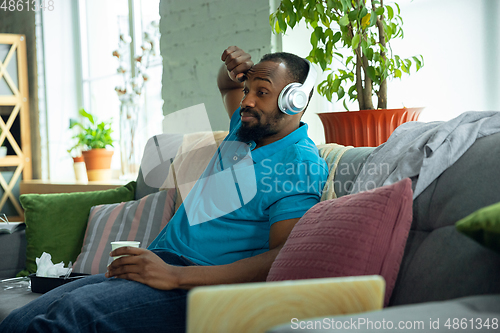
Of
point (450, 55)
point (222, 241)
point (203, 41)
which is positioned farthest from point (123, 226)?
point (450, 55)

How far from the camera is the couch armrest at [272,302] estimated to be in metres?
0.60

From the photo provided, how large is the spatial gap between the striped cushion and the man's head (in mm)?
534

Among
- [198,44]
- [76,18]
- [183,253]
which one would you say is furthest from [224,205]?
[76,18]

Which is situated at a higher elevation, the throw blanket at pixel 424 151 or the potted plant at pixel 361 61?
the potted plant at pixel 361 61

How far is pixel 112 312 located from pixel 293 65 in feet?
2.90

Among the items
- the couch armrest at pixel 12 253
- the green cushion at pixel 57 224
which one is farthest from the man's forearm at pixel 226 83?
the couch armrest at pixel 12 253

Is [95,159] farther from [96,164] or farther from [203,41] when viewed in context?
[203,41]

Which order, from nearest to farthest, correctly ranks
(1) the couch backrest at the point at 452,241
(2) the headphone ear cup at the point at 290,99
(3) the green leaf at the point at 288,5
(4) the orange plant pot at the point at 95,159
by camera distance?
(1) the couch backrest at the point at 452,241
(2) the headphone ear cup at the point at 290,99
(3) the green leaf at the point at 288,5
(4) the orange plant pot at the point at 95,159

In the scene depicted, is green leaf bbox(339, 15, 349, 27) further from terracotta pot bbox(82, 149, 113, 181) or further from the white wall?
terracotta pot bbox(82, 149, 113, 181)

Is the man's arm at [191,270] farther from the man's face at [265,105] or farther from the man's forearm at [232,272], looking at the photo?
the man's face at [265,105]

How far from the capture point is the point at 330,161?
1.41 m

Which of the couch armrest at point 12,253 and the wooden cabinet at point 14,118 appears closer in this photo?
the couch armrest at point 12,253

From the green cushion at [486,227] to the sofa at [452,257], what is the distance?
0.26 feet

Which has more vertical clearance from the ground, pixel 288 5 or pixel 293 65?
pixel 288 5
